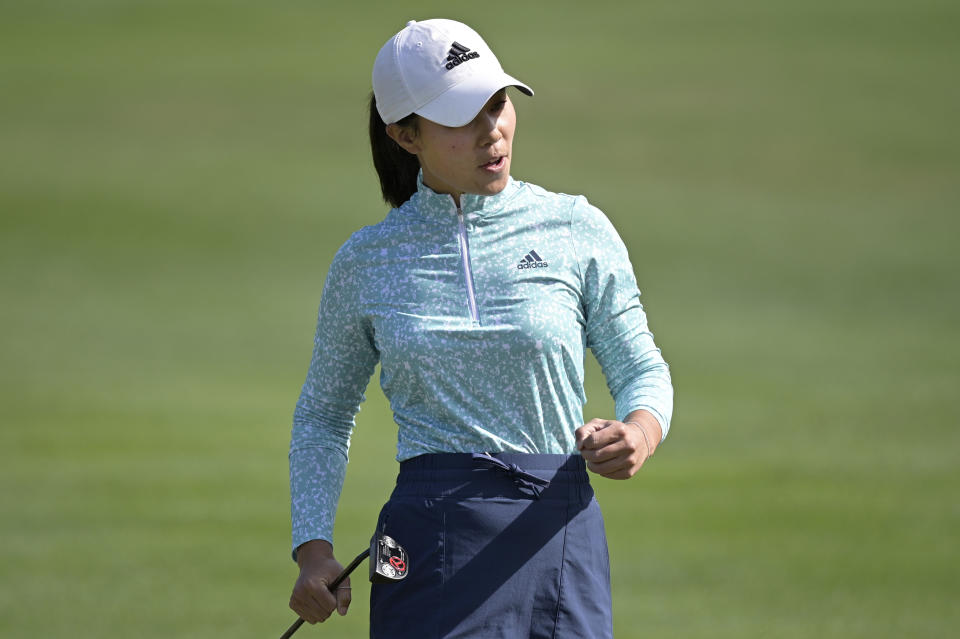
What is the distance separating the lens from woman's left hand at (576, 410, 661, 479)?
7.94 ft

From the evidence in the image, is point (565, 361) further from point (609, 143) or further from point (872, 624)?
point (609, 143)

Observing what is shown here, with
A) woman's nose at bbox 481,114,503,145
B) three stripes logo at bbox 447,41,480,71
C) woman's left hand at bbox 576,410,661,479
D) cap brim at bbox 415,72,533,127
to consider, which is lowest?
woman's left hand at bbox 576,410,661,479

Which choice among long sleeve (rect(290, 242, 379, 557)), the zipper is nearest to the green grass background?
long sleeve (rect(290, 242, 379, 557))

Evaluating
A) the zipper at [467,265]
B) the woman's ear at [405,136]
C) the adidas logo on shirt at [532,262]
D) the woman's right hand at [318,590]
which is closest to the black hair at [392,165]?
the woman's ear at [405,136]

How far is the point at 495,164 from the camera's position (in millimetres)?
2752

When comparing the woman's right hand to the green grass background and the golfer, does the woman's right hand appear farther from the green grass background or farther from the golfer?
the green grass background

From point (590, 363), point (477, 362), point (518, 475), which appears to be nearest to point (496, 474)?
point (518, 475)

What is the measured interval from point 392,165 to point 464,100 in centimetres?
34

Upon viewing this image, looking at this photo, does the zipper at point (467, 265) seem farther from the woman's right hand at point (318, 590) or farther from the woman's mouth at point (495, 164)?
the woman's right hand at point (318, 590)

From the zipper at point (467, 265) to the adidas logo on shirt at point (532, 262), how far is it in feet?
0.30

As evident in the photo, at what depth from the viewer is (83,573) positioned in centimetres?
777

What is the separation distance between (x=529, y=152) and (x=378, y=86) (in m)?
20.9

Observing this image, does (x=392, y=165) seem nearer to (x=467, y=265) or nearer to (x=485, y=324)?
(x=467, y=265)

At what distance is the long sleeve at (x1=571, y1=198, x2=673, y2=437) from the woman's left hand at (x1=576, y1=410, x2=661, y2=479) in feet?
0.73
